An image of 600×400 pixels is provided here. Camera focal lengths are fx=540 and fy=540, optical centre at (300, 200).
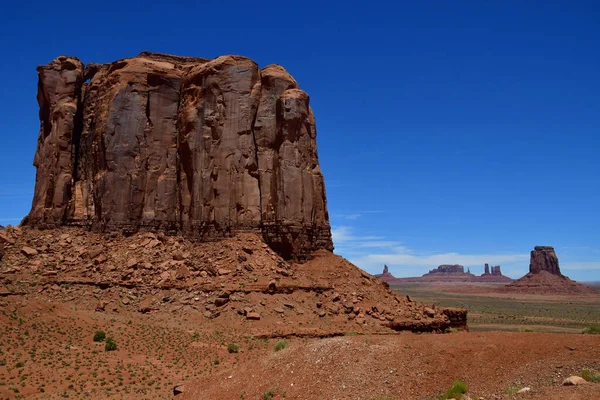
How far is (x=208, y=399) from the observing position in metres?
20.8

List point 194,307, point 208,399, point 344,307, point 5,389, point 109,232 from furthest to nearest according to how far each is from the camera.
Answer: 1. point 109,232
2. point 344,307
3. point 194,307
4. point 5,389
5. point 208,399

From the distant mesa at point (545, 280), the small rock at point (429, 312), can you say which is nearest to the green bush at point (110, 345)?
the small rock at point (429, 312)

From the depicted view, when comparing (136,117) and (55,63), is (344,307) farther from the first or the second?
(55,63)

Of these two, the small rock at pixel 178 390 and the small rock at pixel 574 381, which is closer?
the small rock at pixel 574 381

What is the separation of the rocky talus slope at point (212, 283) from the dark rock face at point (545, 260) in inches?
5494

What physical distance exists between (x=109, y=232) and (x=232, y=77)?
1657 centimetres

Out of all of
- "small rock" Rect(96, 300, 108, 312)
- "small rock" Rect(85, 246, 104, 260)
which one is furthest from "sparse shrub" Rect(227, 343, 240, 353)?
"small rock" Rect(85, 246, 104, 260)

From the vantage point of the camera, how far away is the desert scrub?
1578 cm

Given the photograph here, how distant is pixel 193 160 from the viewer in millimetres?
45625

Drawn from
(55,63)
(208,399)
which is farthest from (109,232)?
(208,399)

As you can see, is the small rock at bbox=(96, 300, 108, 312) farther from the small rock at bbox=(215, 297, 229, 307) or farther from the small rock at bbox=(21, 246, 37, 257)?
the small rock at bbox=(21, 246, 37, 257)

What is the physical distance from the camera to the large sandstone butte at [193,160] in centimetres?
4453

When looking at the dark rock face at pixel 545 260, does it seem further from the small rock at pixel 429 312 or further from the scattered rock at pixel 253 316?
the scattered rock at pixel 253 316

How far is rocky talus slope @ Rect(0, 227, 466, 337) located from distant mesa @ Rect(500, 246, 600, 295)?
130m
